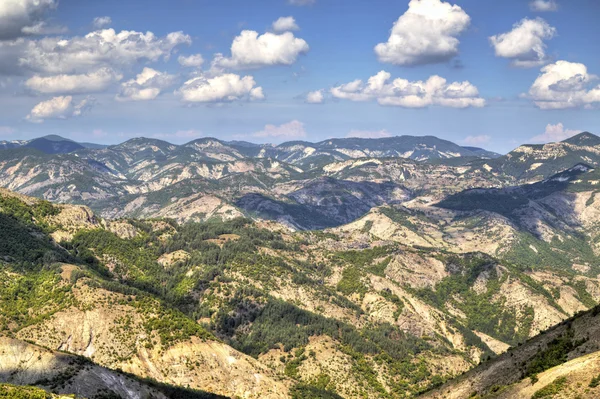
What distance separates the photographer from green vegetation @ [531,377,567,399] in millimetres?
86625

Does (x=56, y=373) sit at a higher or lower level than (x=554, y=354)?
lower

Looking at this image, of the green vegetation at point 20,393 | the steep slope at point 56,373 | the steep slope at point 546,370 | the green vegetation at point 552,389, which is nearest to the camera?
the green vegetation at point 552,389

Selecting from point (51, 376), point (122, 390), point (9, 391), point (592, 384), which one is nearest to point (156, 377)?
point (122, 390)

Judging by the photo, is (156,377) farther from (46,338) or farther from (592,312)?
(592,312)

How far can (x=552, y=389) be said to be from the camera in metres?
87.5

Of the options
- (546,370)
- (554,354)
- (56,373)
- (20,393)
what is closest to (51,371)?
(56,373)

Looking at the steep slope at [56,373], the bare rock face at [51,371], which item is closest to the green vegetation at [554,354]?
the steep slope at [56,373]

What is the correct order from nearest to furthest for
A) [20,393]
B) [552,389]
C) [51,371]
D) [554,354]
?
1. [552,389]
2. [20,393]
3. [554,354]
4. [51,371]

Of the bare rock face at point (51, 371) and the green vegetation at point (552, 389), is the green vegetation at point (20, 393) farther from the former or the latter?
the green vegetation at point (552, 389)

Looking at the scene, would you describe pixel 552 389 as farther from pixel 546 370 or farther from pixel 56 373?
pixel 56 373

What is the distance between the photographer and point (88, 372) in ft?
487

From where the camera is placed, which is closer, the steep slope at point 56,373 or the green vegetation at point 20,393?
the green vegetation at point 20,393

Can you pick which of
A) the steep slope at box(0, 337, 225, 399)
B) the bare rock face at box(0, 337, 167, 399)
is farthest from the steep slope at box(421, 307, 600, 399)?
the bare rock face at box(0, 337, 167, 399)

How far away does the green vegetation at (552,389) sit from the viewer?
86.6 metres
